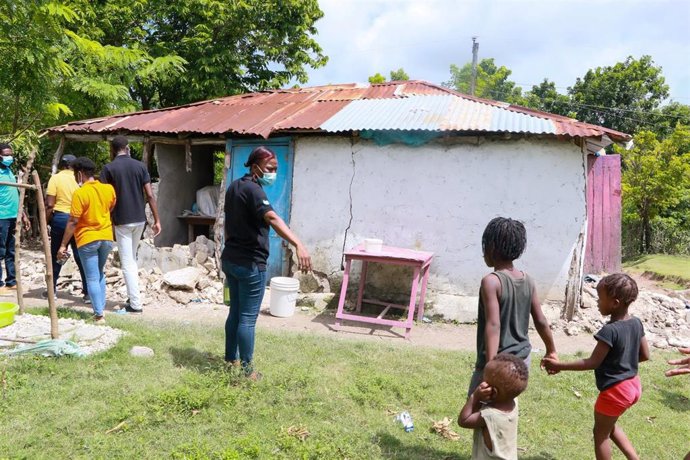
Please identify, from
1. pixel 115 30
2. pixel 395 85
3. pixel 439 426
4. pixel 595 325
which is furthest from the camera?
pixel 115 30

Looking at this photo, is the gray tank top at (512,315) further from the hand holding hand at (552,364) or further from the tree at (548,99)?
the tree at (548,99)

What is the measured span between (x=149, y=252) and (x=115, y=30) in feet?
27.0

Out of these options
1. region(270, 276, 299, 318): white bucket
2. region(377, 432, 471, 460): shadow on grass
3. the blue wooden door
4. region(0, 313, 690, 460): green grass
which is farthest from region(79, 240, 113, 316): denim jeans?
region(377, 432, 471, 460): shadow on grass

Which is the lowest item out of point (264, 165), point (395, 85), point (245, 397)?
point (245, 397)

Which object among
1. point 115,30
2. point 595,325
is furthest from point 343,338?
point 115,30

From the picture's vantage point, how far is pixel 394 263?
6410 millimetres

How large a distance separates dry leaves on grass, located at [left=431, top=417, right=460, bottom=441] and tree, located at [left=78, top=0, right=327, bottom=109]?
11.8 meters

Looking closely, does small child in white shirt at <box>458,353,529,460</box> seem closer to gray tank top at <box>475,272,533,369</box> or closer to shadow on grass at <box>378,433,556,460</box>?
gray tank top at <box>475,272,533,369</box>

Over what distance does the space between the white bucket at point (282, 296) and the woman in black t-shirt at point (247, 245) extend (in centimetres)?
272

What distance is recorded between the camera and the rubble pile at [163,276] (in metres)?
6.95

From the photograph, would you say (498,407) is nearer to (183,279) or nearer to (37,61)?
(37,61)

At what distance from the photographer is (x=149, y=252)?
8.08m

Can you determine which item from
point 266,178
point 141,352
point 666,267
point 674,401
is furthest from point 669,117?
point 141,352

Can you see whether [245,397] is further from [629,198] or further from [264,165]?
[629,198]
